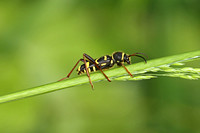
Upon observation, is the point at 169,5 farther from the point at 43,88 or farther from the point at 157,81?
the point at 43,88

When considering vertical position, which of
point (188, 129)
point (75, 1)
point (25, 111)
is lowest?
point (188, 129)

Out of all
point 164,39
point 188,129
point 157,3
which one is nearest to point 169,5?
point 157,3

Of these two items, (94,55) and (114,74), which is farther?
(94,55)

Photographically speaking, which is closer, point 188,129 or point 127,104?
point 188,129

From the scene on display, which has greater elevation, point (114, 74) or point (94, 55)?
point (94, 55)

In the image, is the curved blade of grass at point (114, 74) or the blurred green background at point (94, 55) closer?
the curved blade of grass at point (114, 74)

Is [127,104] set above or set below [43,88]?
below

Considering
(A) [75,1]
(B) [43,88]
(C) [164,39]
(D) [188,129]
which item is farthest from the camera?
(A) [75,1]

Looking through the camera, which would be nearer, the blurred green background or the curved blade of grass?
the curved blade of grass
